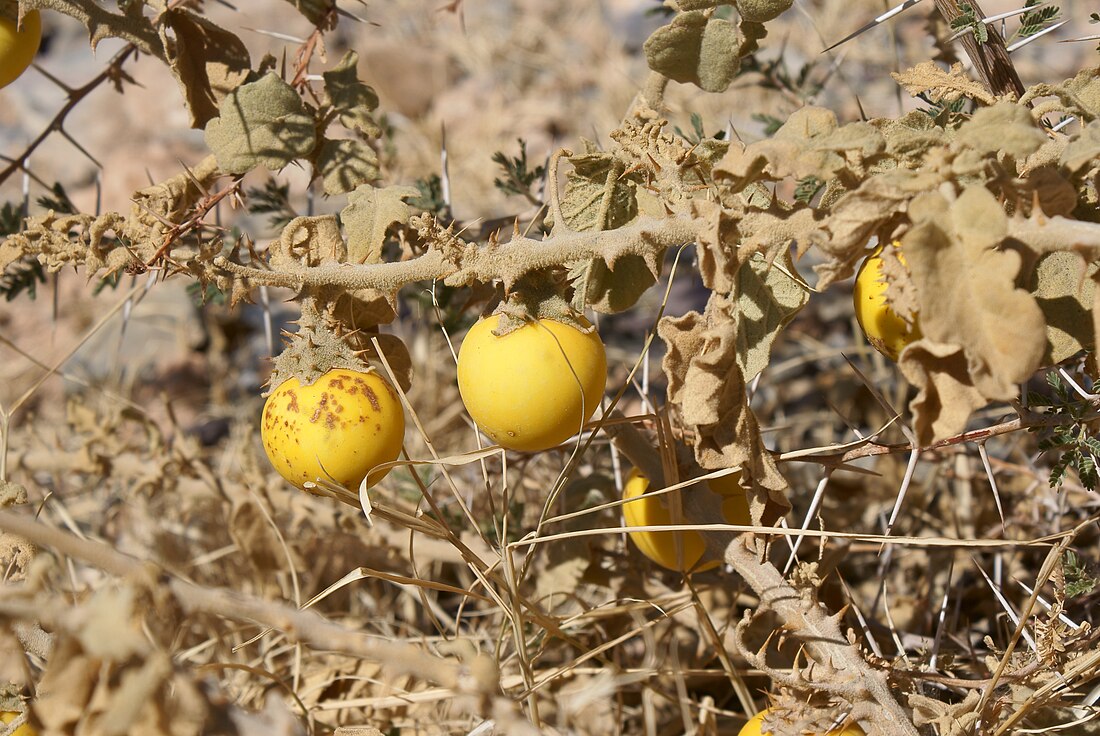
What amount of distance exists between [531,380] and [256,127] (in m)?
0.65

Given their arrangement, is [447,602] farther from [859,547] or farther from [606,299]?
[606,299]

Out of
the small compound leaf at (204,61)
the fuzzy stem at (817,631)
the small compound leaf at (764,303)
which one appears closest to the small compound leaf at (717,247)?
the small compound leaf at (764,303)

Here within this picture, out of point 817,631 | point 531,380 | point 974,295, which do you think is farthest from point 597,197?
point 817,631

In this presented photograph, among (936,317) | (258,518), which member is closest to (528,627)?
(258,518)

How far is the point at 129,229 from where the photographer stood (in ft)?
4.09

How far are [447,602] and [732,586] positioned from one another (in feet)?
2.74

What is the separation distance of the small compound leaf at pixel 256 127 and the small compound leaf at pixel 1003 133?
98 cm

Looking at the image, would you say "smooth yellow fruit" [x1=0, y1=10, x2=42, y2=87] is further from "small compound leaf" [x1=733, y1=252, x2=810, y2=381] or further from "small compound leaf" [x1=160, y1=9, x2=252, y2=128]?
→ "small compound leaf" [x1=733, y1=252, x2=810, y2=381]

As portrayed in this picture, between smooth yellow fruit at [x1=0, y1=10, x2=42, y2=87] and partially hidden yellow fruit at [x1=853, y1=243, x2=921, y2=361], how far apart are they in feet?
3.96

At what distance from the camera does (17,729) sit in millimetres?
1114

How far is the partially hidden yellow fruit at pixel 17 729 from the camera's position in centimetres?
111

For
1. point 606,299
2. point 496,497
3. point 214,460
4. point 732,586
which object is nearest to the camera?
point 606,299

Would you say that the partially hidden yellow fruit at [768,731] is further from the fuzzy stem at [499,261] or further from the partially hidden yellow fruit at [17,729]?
the partially hidden yellow fruit at [17,729]

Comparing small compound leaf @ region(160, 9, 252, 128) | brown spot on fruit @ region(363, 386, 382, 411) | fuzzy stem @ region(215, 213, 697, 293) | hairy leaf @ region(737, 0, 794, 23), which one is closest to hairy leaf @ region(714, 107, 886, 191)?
fuzzy stem @ region(215, 213, 697, 293)
